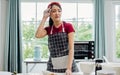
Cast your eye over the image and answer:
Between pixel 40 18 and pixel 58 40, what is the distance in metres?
3.39

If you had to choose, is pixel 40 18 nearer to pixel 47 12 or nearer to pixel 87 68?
pixel 47 12

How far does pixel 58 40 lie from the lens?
147cm

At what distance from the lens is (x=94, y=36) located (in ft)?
15.0

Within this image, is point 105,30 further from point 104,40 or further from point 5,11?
point 5,11

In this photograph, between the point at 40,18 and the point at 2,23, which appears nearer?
the point at 2,23

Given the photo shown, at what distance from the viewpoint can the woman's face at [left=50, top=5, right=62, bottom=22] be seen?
1.42 meters

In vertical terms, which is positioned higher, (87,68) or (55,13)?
(55,13)

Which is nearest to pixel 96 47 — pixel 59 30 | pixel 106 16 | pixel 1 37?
pixel 106 16

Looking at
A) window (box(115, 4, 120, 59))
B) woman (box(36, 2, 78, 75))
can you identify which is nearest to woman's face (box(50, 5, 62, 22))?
woman (box(36, 2, 78, 75))

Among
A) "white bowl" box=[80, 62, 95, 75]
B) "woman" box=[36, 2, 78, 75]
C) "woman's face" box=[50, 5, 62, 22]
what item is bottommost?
"white bowl" box=[80, 62, 95, 75]

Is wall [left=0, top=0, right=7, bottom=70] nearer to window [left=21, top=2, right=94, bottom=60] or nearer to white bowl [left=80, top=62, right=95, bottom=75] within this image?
window [left=21, top=2, right=94, bottom=60]

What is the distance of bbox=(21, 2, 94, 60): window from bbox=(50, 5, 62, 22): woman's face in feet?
11.0

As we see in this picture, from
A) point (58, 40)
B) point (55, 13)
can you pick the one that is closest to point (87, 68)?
point (58, 40)

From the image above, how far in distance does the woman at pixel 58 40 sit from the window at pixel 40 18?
328 cm
